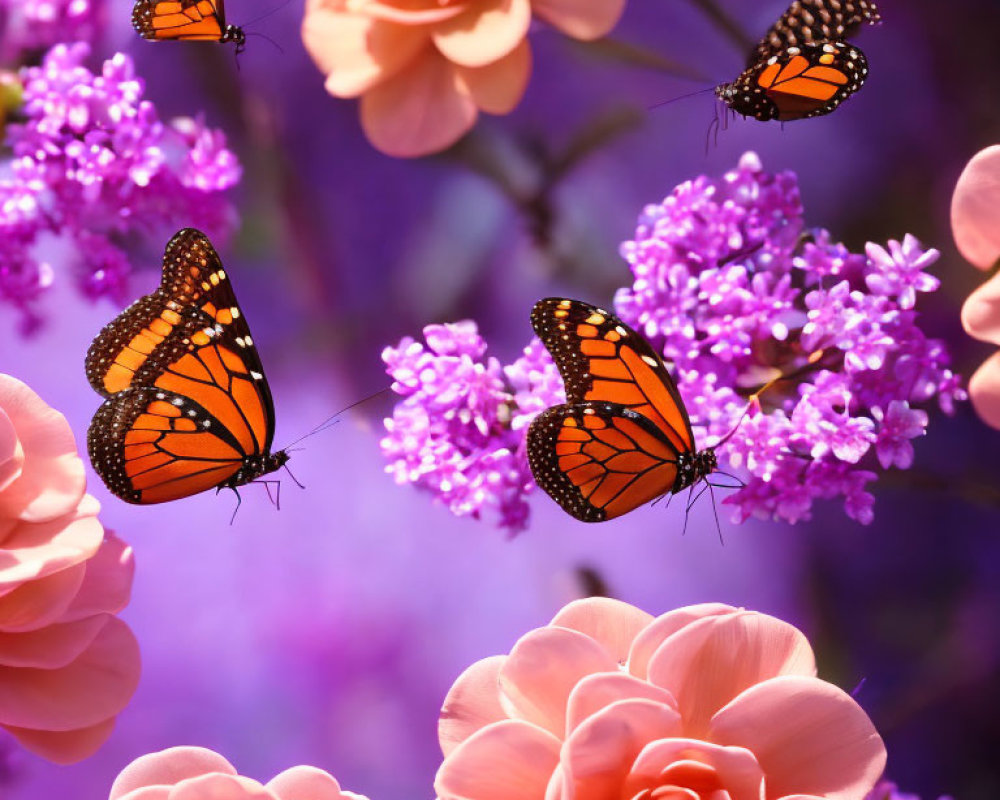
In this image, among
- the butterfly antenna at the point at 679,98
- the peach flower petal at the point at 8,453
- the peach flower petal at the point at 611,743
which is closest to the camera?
the peach flower petal at the point at 611,743

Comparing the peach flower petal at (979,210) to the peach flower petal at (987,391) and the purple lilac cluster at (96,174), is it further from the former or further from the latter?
the purple lilac cluster at (96,174)

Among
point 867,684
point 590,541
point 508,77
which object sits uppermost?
point 508,77

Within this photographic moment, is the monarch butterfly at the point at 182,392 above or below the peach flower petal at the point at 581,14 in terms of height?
below

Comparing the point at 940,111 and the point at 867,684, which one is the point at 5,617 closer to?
the point at 867,684

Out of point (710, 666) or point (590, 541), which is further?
point (590, 541)

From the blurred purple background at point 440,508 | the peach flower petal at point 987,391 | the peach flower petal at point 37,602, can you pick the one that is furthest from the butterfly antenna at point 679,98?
the peach flower petal at point 37,602

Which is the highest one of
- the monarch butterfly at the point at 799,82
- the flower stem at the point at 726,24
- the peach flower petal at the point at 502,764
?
the flower stem at the point at 726,24

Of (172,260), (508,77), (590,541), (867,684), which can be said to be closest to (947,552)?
(867,684)
